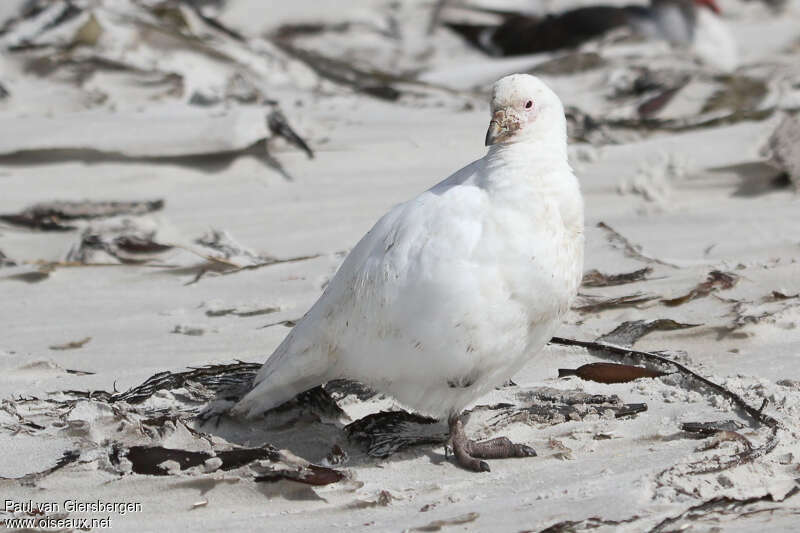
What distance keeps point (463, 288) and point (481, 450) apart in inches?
18.7

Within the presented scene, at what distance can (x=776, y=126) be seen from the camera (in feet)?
18.4

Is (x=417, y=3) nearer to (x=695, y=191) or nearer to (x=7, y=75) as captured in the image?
(x=7, y=75)

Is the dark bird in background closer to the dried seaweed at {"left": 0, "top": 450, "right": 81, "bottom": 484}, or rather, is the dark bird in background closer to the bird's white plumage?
the bird's white plumage

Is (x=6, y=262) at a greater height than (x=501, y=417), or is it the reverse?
(x=501, y=417)

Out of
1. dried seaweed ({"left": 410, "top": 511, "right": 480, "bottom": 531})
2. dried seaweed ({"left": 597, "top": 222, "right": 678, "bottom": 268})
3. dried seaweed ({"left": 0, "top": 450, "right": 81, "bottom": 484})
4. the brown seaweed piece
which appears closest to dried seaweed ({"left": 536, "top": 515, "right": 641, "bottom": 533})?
dried seaweed ({"left": 410, "top": 511, "right": 480, "bottom": 531})

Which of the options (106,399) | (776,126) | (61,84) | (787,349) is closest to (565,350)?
(787,349)

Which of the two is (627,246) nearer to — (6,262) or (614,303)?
(614,303)

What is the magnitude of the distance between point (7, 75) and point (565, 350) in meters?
4.15

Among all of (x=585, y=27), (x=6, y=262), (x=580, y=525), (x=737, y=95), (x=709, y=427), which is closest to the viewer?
(x=580, y=525)

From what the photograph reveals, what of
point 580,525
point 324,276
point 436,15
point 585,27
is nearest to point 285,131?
point 324,276

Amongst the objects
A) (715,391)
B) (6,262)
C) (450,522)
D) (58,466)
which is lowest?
(6,262)

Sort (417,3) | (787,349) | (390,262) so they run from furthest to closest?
(417,3) → (787,349) → (390,262)

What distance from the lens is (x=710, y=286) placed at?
4176 mm

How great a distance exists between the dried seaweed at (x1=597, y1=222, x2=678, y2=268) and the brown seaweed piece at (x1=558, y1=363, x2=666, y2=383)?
964 mm
